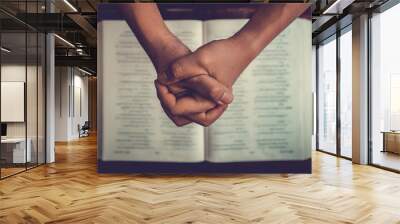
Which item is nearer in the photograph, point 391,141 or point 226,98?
point 226,98

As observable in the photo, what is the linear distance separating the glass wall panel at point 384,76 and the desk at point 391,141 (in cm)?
79

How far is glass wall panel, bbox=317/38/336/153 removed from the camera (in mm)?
9664

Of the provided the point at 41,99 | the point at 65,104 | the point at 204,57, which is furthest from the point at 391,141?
the point at 65,104

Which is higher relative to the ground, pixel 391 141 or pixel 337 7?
pixel 337 7

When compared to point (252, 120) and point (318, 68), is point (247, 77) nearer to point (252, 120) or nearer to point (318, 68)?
point (252, 120)

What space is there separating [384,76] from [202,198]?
517 cm

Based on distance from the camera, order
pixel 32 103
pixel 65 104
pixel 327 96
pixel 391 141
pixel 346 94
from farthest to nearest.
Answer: pixel 65 104
pixel 327 96
pixel 391 141
pixel 346 94
pixel 32 103

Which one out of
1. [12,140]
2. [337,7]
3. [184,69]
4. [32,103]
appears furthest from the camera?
[32,103]

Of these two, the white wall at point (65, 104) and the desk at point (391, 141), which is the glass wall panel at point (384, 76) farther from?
the white wall at point (65, 104)

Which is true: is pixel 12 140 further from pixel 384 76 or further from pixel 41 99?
pixel 384 76

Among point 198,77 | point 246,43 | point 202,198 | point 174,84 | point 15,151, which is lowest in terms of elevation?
point 202,198

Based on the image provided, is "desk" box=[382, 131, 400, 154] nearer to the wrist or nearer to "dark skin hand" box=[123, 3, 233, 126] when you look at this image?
the wrist

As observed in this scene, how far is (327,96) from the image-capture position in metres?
10.3

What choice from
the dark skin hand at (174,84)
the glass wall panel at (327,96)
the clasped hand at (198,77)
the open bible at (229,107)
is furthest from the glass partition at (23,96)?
the glass wall panel at (327,96)
